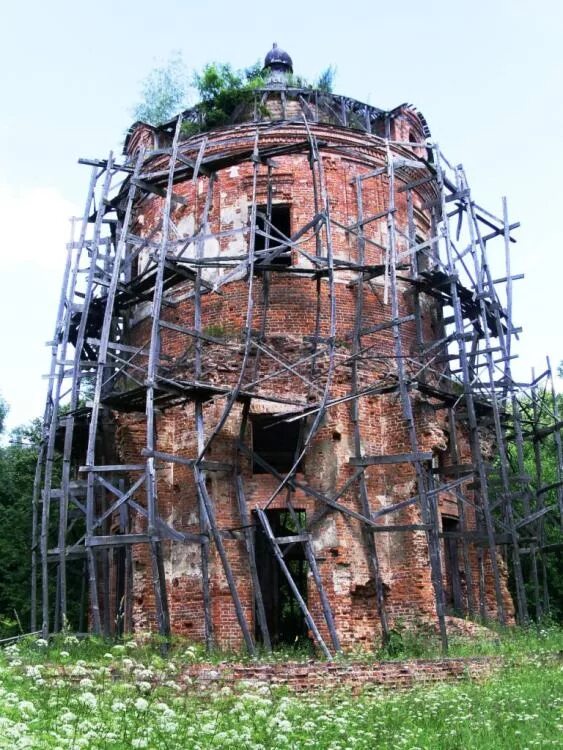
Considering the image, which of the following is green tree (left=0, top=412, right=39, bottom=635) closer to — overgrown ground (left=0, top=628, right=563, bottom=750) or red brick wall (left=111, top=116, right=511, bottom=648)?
red brick wall (left=111, top=116, right=511, bottom=648)

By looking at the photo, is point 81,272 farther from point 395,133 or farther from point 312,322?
point 395,133

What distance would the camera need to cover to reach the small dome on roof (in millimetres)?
19234

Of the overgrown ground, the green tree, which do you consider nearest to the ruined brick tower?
the overgrown ground

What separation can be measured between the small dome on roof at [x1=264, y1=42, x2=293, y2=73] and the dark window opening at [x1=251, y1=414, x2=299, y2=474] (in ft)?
27.6

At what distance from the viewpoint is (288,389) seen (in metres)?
14.0

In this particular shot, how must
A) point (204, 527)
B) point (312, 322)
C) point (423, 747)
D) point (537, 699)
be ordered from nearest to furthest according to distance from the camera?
point (423, 747) < point (537, 699) < point (204, 527) < point (312, 322)

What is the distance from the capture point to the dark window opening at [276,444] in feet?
50.6

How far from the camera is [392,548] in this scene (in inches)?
531

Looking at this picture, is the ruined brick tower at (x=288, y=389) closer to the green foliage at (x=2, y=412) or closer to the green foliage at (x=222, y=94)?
the green foliage at (x=222, y=94)

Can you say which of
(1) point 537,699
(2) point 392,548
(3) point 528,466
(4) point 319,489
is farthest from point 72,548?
(3) point 528,466

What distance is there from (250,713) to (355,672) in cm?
382

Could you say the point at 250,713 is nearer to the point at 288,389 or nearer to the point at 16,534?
the point at 288,389

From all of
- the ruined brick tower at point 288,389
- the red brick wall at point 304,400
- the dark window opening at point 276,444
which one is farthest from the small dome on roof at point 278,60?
the dark window opening at point 276,444

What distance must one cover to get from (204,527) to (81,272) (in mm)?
6758
